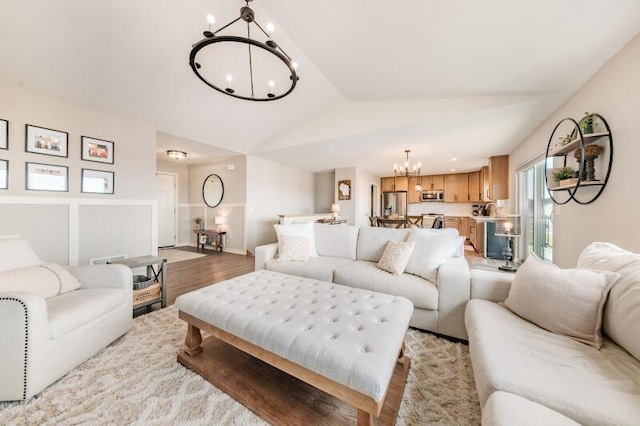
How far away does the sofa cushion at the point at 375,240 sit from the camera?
2635mm

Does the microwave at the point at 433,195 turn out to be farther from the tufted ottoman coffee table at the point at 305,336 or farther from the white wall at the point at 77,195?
the white wall at the point at 77,195

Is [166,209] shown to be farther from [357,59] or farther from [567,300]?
[567,300]

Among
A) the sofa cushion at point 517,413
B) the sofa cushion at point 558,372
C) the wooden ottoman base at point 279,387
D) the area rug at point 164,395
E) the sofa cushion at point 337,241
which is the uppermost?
the sofa cushion at point 337,241

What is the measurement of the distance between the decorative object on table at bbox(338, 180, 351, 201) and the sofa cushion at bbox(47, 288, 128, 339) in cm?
593

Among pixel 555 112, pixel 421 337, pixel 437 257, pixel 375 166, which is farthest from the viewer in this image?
pixel 375 166

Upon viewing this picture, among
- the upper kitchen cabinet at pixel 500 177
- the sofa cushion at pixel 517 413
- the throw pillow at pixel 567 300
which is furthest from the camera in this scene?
the upper kitchen cabinet at pixel 500 177

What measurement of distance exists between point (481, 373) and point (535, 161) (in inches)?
160

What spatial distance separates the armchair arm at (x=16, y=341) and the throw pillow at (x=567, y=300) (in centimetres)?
282

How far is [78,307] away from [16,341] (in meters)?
0.29

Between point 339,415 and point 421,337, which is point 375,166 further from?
point 339,415

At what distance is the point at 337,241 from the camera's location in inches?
116

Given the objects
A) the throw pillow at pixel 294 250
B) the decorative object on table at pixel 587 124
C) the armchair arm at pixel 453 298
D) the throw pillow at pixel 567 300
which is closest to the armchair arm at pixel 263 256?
the throw pillow at pixel 294 250

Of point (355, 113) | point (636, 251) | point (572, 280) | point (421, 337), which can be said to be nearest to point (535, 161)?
point (636, 251)

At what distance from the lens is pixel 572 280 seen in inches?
48.8
